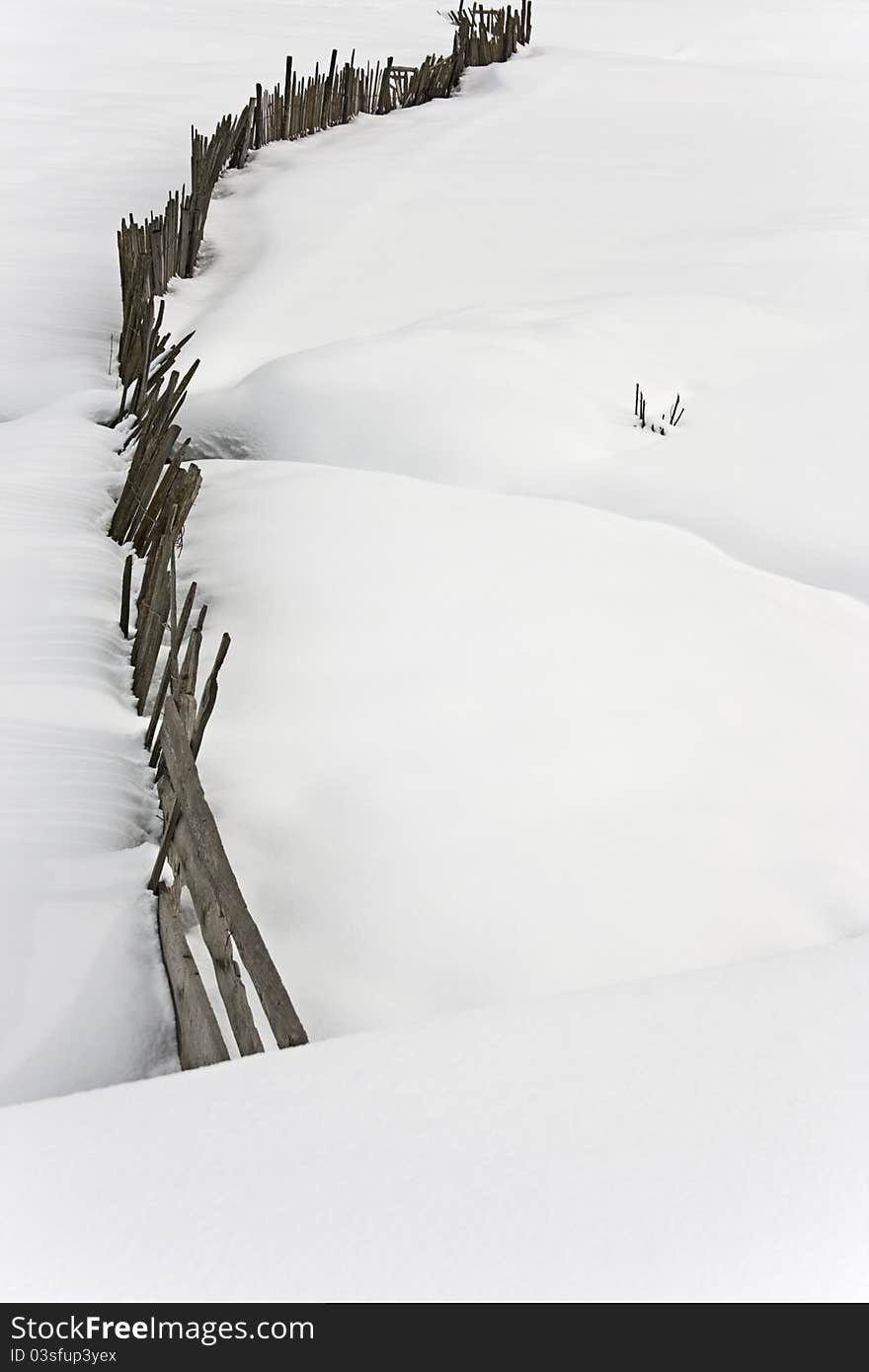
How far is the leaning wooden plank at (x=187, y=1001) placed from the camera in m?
1.14

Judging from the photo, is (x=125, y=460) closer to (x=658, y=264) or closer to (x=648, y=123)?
(x=658, y=264)

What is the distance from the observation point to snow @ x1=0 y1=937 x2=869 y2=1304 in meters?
0.80

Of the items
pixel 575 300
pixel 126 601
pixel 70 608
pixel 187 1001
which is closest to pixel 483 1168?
pixel 187 1001

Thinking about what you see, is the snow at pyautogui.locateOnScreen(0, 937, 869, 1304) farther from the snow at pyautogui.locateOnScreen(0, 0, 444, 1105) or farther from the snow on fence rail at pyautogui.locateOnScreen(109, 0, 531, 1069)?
the snow at pyautogui.locateOnScreen(0, 0, 444, 1105)

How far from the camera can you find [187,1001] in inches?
47.3

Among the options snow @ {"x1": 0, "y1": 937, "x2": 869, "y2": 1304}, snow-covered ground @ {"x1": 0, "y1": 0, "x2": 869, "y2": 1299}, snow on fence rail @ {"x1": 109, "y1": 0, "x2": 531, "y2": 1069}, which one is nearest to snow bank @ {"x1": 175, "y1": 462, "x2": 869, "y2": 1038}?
snow-covered ground @ {"x1": 0, "y1": 0, "x2": 869, "y2": 1299}

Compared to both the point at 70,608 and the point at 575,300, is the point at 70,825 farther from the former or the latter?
the point at 575,300

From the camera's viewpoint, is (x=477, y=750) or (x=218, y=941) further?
(x=477, y=750)

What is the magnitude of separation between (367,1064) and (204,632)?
1138 millimetres

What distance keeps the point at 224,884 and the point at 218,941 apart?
0.06m

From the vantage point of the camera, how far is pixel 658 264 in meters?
3.66

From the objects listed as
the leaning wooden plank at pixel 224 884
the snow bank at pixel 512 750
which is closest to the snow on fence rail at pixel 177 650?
the leaning wooden plank at pixel 224 884

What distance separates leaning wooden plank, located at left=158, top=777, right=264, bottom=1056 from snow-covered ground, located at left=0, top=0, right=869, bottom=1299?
9 centimetres

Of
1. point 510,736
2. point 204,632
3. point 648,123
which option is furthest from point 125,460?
point 648,123
